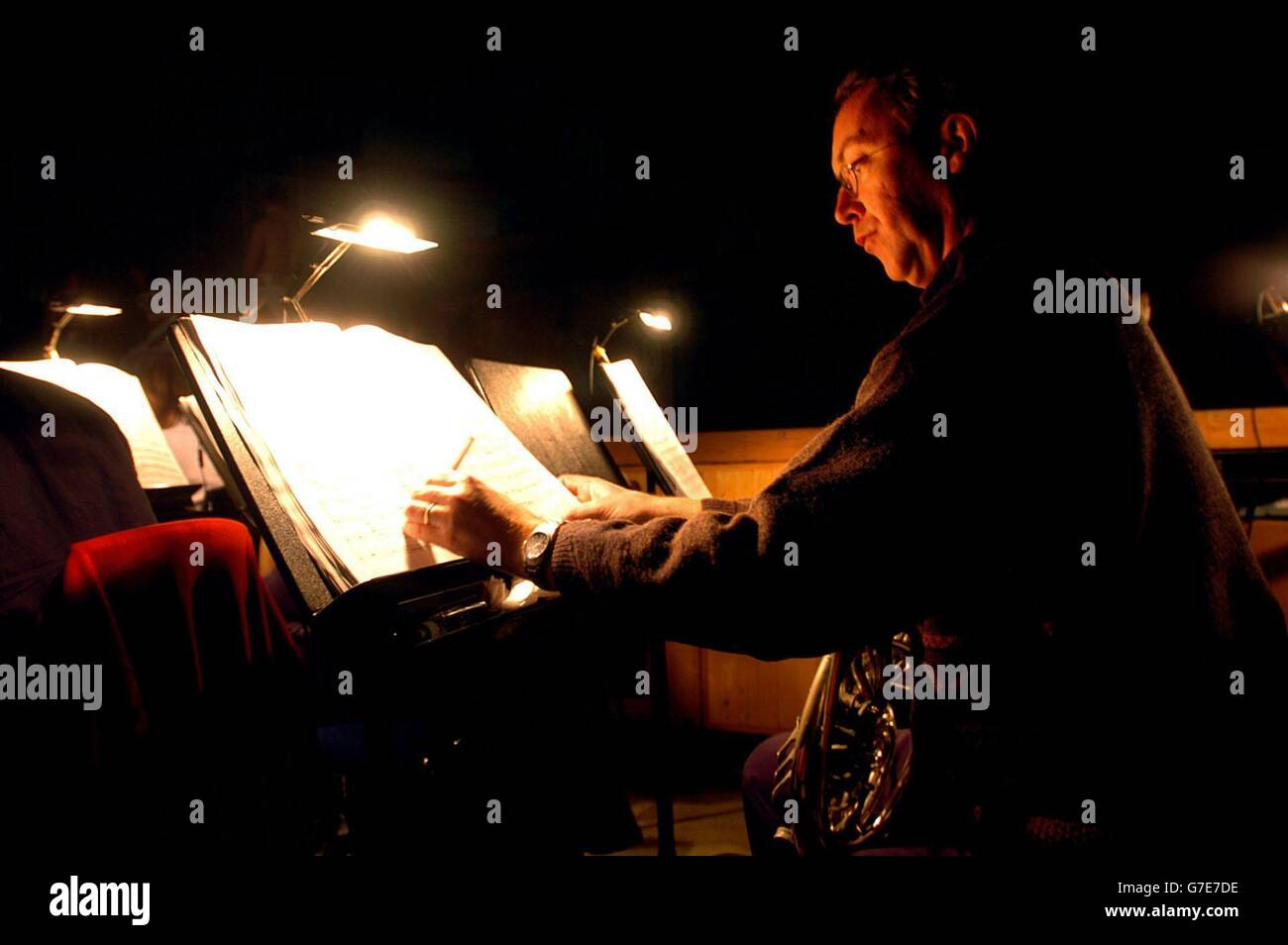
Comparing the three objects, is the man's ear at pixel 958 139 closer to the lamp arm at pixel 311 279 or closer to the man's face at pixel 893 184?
the man's face at pixel 893 184

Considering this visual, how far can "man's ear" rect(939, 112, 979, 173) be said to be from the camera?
1.08 meters

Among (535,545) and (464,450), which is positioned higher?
(464,450)

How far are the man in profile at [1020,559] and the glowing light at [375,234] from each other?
77 centimetres

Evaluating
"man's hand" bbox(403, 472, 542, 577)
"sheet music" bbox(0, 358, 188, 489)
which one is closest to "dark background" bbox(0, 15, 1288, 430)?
"sheet music" bbox(0, 358, 188, 489)

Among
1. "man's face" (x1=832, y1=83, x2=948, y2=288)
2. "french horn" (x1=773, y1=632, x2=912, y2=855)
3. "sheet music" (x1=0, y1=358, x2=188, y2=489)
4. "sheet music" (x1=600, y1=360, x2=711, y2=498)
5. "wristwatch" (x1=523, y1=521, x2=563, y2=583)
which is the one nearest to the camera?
"wristwatch" (x1=523, y1=521, x2=563, y2=583)

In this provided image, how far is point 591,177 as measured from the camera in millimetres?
4848

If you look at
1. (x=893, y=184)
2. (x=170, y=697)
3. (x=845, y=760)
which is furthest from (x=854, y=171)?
(x=170, y=697)

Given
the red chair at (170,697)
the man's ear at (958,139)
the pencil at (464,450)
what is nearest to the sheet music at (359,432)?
the pencil at (464,450)

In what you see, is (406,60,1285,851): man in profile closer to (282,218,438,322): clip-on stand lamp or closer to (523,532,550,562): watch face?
(523,532,550,562): watch face

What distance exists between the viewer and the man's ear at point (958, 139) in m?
1.08

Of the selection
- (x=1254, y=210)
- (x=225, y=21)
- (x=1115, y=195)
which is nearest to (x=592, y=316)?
(x=225, y=21)

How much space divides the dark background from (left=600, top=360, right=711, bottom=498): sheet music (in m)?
1.37

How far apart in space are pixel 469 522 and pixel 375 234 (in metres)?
0.86

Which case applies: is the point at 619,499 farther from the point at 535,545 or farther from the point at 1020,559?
the point at 1020,559
